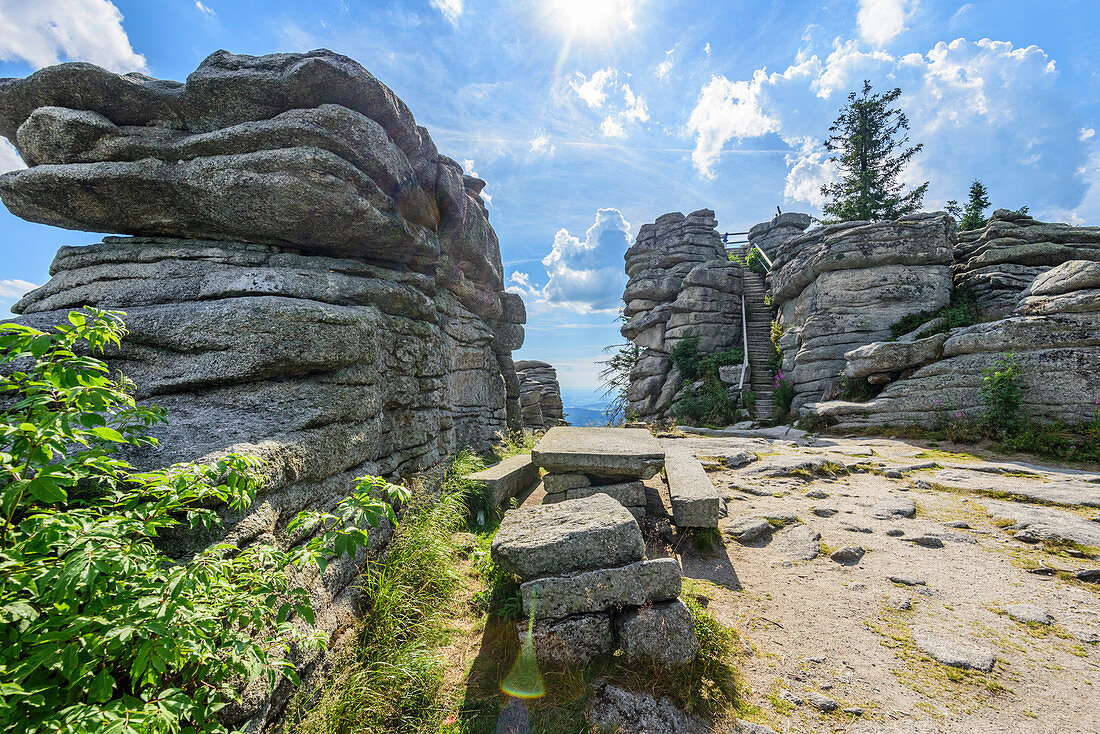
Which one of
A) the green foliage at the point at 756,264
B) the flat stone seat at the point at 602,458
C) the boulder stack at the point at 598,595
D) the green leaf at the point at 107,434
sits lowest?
the boulder stack at the point at 598,595

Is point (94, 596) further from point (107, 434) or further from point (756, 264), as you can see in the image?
point (756, 264)

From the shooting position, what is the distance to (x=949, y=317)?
1334 centimetres

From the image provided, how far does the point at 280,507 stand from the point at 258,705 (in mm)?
1469

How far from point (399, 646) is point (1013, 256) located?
2169 cm

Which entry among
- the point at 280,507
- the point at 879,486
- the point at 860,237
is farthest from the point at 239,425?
the point at 860,237

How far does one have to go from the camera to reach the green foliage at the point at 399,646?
3.12 meters

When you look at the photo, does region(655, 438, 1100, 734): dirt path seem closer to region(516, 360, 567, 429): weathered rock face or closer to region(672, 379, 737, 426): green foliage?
region(672, 379, 737, 426): green foliage

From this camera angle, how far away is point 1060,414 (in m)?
8.96

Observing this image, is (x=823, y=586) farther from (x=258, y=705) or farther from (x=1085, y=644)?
(x=258, y=705)

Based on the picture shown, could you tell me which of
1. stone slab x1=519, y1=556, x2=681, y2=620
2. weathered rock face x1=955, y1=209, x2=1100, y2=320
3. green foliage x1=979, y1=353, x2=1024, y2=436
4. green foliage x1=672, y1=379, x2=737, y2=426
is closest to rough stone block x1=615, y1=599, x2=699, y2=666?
stone slab x1=519, y1=556, x2=681, y2=620

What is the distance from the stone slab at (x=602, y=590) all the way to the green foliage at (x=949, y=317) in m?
15.1

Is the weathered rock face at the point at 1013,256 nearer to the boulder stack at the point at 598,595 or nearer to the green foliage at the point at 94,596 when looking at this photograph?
the boulder stack at the point at 598,595

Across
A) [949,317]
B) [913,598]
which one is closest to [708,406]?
[949,317]

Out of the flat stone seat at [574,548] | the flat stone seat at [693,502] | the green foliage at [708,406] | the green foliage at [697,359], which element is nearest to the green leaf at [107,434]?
the flat stone seat at [574,548]
